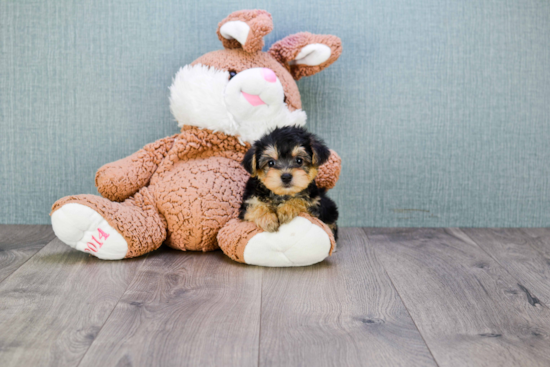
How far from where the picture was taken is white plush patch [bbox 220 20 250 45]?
78.8 inches

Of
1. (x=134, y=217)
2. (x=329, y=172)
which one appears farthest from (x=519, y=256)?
(x=134, y=217)

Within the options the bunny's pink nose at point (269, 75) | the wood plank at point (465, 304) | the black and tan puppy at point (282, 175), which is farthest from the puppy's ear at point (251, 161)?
the wood plank at point (465, 304)

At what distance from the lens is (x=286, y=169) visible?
5.56 feet

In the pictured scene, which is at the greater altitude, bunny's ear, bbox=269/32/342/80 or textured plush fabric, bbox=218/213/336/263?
bunny's ear, bbox=269/32/342/80

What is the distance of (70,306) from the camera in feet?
4.83

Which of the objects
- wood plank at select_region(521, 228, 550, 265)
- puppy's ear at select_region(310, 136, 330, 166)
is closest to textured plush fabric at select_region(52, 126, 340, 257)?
puppy's ear at select_region(310, 136, 330, 166)

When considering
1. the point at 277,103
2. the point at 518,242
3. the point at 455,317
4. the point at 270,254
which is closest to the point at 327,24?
the point at 277,103

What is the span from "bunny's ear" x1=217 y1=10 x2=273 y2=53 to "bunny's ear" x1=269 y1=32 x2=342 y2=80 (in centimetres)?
17

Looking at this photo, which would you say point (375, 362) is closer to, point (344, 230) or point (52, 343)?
point (52, 343)

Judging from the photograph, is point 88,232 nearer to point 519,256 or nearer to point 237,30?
point 237,30

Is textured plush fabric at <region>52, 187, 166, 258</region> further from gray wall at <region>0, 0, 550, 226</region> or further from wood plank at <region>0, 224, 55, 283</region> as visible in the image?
gray wall at <region>0, 0, 550, 226</region>

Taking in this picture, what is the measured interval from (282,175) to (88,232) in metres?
0.79

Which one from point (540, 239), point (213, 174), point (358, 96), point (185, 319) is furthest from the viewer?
point (358, 96)

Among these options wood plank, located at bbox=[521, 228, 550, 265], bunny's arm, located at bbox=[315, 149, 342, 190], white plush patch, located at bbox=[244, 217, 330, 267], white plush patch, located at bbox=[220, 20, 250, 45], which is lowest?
wood plank, located at bbox=[521, 228, 550, 265]
